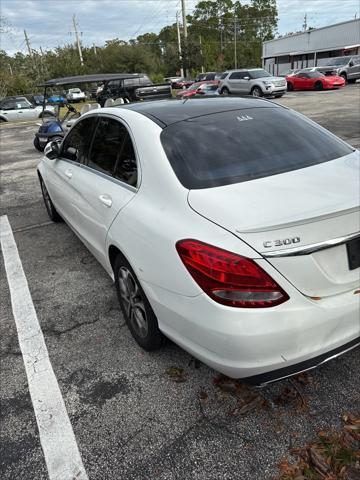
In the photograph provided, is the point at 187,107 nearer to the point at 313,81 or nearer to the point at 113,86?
the point at 113,86

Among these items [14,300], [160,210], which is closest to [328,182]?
[160,210]

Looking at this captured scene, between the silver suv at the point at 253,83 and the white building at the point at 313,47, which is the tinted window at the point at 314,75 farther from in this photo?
Answer: the white building at the point at 313,47

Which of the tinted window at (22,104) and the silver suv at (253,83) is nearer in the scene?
the tinted window at (22,104)

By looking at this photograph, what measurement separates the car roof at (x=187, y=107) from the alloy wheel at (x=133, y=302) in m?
1.04

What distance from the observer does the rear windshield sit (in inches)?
91.3

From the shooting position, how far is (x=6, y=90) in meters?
34.7

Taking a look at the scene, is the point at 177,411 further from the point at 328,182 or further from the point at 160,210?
the point at 328,182

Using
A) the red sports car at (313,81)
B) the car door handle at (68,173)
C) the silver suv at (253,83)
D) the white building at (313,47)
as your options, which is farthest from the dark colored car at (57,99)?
the white building at (313,47)

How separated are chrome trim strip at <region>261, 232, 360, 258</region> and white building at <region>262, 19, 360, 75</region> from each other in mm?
47503

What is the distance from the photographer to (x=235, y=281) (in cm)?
183

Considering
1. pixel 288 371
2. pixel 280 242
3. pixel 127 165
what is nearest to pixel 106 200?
pixel 127 165

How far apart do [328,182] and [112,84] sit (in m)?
10.8

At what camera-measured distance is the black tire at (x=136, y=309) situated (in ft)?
8.30

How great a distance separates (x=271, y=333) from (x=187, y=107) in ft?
6.14
